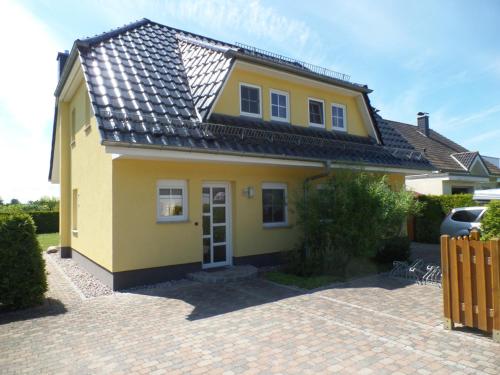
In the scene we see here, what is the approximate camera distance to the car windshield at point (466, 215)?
1465 centimetres

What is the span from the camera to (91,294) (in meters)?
8.69

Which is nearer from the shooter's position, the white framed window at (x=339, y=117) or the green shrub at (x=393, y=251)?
the green shrub at (x=393, y=251)

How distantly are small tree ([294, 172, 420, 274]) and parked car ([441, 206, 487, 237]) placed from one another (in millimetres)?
5670

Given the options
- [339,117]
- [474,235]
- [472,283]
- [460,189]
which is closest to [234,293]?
[472,283]

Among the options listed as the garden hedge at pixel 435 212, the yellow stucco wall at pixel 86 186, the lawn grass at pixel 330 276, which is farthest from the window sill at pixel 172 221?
the garden hedge at pixel 435 212

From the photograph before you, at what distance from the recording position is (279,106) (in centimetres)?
1253

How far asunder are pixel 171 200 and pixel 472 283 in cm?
699

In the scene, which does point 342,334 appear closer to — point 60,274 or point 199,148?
point 199,148

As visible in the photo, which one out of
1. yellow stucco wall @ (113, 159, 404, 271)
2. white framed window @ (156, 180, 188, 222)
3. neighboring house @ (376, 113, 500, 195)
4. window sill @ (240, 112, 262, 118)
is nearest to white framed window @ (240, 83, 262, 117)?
window sill @ (240, 112, 262, 118)

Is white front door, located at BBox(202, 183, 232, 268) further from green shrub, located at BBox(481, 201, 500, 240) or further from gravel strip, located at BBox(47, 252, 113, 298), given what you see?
green shrub, located at BBox(481, 201, 500, 240)

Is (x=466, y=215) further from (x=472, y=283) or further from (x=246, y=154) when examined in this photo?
(x=472, y=283)

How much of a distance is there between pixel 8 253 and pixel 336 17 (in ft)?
28.8

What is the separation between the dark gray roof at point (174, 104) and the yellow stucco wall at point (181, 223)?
3.39 ft

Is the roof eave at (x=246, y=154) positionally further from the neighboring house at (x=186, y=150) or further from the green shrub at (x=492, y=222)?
the green shrub at (x=492, y=222)
